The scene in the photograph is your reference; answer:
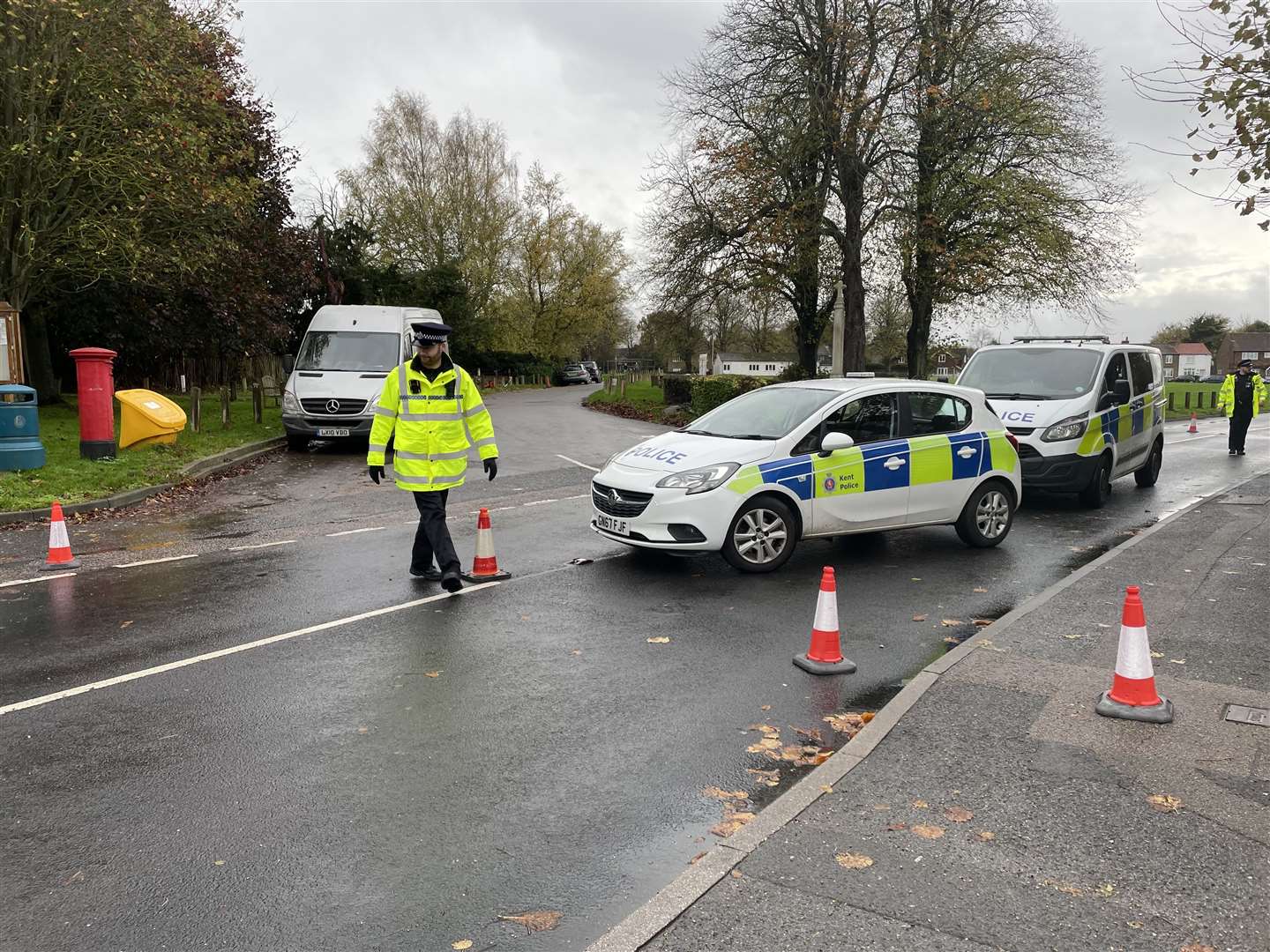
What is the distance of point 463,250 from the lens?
5200 centimetres

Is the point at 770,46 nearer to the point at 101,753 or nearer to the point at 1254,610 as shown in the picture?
the point at 1254,610

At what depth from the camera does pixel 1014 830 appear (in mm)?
3793

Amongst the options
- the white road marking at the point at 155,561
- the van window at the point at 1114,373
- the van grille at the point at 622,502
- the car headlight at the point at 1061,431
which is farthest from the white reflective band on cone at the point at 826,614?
the van window at the point at 1114,373

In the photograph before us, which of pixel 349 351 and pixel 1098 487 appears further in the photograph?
pixel 349 351

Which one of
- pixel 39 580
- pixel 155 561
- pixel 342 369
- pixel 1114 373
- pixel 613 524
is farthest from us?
pixel 342 369

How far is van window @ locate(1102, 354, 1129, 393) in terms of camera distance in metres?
12.6

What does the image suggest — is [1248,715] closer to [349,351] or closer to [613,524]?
[613,524]

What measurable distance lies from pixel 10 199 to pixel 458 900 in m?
18.2

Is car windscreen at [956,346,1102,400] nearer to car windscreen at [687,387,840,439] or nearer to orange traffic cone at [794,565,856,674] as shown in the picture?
car windscreen at [687,387,840,439]

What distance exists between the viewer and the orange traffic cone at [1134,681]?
4.91 meters

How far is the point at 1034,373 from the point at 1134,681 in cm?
890

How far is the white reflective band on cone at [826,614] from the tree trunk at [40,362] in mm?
23100

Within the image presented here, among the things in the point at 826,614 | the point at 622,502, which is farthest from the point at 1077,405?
the point at 826,614

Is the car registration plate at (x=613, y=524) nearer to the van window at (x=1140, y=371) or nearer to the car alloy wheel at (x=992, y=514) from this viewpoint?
the car alloy wheel at (x=992, y=514)
